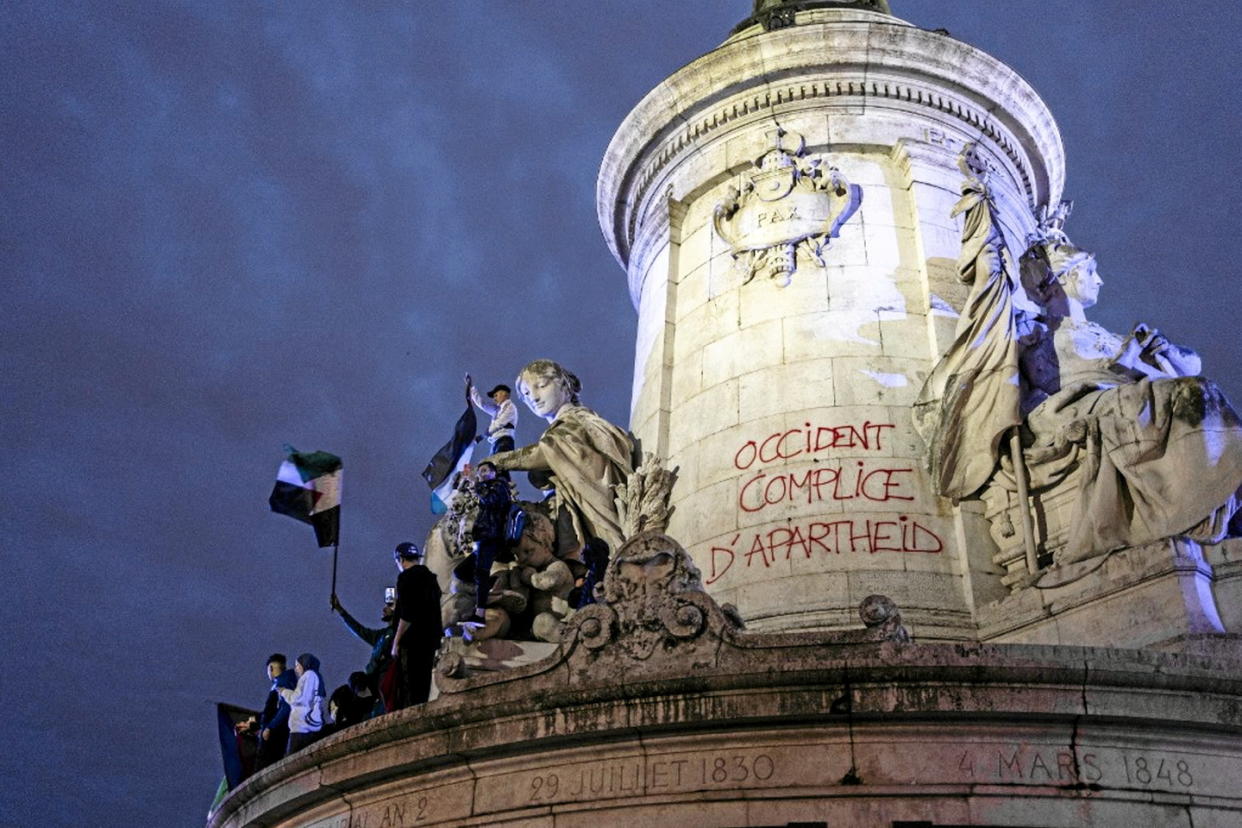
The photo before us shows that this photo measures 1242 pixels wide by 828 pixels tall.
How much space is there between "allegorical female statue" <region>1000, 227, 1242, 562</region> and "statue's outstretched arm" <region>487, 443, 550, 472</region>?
5187 millimetres

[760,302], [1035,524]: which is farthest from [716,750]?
[760,302]

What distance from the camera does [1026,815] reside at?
267 inches

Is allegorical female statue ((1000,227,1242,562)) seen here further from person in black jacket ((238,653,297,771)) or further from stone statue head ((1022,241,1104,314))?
person in black jacket ((238,653,297,771))

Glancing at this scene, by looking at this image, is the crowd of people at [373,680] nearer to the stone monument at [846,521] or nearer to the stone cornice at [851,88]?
the stone monument at [846,521]

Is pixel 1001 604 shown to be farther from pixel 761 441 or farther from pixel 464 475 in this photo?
pixel 464 475

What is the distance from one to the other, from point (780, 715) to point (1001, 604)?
3.64m

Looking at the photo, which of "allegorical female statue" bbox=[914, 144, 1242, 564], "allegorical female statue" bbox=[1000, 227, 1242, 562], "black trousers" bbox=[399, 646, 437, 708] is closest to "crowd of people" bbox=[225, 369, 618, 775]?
"black trousers" bbox=[399, 646, 437, 708]

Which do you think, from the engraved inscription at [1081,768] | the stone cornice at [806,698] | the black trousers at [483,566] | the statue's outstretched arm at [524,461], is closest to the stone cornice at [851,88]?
the statue's outstretched arm at [524,461]

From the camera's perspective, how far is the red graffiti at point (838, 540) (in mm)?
10945

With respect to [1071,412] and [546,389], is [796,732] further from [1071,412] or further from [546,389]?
[546,389]

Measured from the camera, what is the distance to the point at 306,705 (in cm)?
1205

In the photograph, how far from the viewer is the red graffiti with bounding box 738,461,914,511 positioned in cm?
1134

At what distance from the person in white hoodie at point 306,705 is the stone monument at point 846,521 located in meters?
1.67

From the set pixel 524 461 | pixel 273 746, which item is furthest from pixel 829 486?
pixel 273 746
